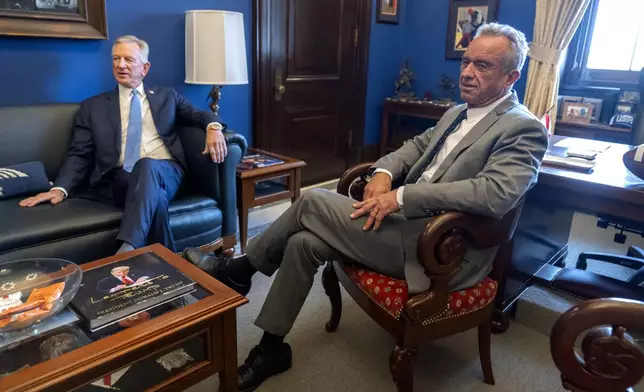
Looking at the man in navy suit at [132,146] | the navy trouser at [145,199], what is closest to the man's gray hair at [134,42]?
the man in navy suit at [132,146]

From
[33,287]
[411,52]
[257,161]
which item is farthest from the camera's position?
[411,52]

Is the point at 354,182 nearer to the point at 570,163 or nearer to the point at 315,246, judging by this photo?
the point at 315,246

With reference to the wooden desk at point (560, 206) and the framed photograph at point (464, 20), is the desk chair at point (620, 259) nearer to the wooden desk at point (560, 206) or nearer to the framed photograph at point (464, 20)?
the wooden desk at point (560, 206)

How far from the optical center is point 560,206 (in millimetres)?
2094

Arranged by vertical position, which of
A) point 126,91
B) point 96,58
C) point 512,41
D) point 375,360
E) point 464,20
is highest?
point 464,20

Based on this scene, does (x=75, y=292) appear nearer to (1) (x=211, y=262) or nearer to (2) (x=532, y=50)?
(1) (x=211, y=262)

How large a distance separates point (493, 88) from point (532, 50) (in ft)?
7.74

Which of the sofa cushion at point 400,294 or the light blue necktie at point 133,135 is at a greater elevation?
the light blue necktie at point 133,135

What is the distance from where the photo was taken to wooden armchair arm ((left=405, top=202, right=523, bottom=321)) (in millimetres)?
1323

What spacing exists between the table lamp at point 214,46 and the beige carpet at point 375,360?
1.32m

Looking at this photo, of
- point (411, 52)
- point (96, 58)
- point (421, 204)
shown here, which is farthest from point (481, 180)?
point (411, 52)

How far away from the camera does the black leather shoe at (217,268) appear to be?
1834 mm

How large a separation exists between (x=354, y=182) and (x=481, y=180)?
568mm

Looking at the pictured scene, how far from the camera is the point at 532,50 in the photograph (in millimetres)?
3605
